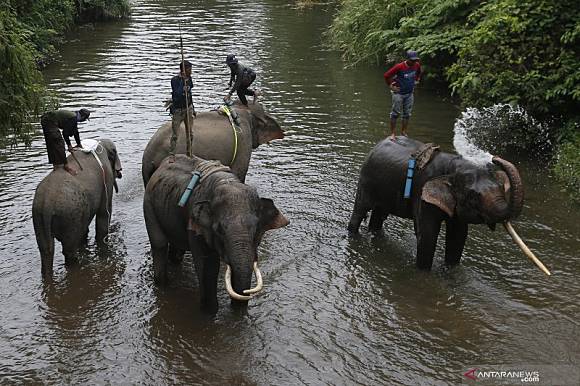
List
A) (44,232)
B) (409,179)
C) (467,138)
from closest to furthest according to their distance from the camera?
(44,232) < (409,179) < (467,138)

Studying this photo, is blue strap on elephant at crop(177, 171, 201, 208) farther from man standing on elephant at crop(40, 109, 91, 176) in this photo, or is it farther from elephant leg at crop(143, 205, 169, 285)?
man standing on elephant at crop(40, 109, 91, 176)

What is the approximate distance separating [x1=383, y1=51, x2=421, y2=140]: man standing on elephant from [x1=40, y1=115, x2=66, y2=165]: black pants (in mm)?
5618

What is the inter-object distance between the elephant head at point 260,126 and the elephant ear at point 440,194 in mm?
4190

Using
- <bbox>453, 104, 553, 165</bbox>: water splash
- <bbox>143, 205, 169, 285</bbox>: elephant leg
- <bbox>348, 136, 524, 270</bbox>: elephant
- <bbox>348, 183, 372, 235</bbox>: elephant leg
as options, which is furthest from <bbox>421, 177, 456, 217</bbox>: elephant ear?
<bbox>453, 104, 553, 165</bbox>: water splash

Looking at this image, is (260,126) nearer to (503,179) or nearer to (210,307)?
(210,307)

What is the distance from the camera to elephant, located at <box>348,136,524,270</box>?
25.2 feet

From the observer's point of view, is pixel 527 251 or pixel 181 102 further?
pixel 181 102

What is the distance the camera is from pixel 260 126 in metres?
11.7

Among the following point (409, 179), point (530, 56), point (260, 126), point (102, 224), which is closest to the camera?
point (409, 179)

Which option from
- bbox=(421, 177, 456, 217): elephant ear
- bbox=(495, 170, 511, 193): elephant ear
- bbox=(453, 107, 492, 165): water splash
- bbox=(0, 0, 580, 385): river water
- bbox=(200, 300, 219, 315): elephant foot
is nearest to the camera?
bbox=(0, 0, 580, 385): river water

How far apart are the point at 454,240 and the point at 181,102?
173 inches

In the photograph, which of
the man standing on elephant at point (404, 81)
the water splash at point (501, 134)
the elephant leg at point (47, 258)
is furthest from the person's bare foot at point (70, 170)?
the water splash at point (501, 134)

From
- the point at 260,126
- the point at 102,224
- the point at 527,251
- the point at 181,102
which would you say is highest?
the point at 181,102

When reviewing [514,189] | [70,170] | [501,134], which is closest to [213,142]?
[70,170]
